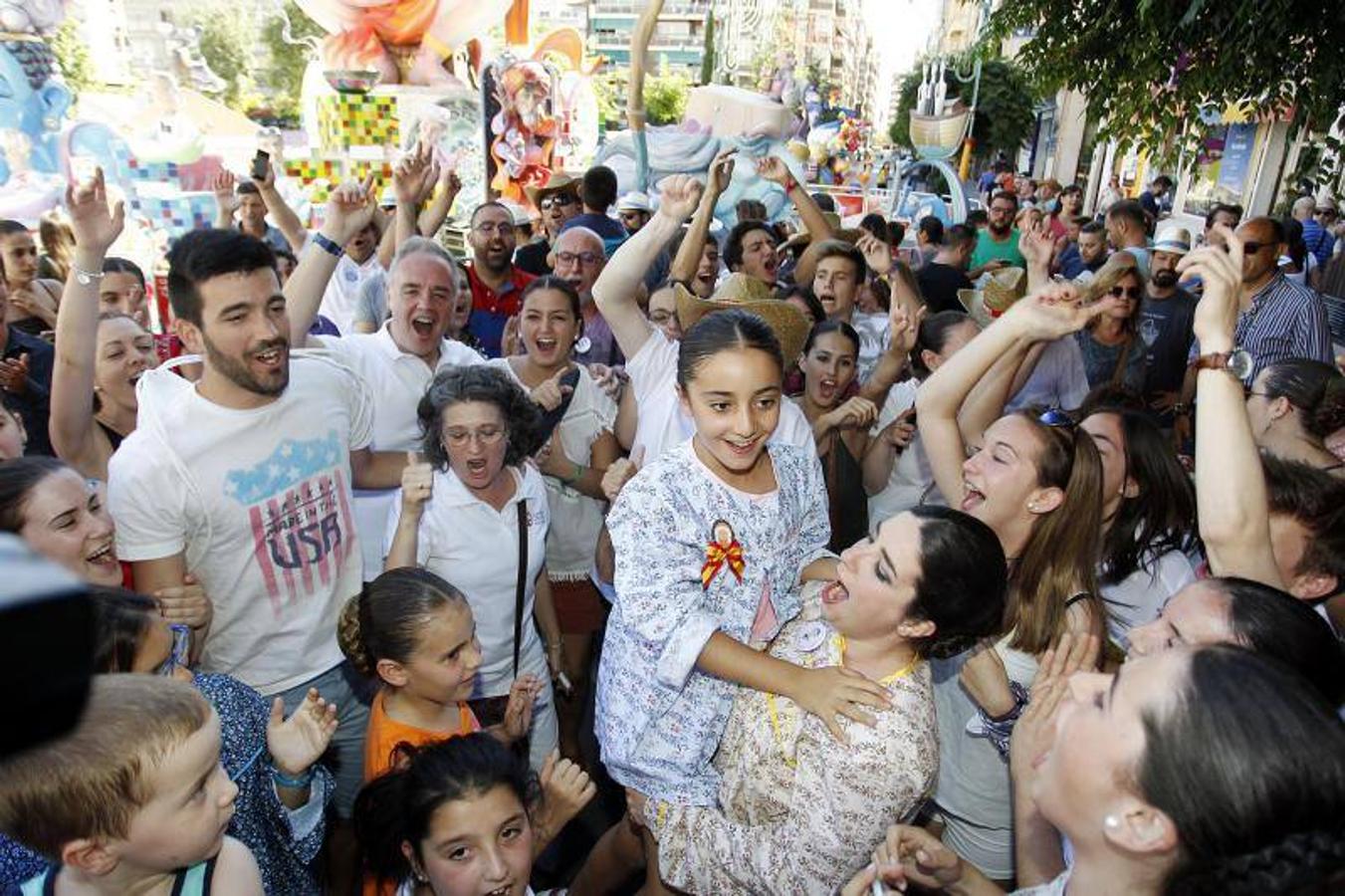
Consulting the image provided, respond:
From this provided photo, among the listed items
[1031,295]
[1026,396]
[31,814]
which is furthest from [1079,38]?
[31,814]

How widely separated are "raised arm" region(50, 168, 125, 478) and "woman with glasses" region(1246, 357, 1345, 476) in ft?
12.8

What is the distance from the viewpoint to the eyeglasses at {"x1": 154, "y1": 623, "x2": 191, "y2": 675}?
65.0 inches

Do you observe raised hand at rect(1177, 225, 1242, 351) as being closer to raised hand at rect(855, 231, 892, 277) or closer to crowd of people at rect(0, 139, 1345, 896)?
crowd of people at rect(0, 139, 1345, 896)

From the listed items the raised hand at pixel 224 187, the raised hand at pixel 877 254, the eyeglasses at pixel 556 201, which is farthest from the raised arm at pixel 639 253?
the eyeglasses at pixel 556 201

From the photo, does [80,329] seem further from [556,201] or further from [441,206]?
[556,201]

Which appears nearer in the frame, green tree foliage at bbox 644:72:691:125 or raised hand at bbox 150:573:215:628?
raised hand at bbox 150:573:215:628

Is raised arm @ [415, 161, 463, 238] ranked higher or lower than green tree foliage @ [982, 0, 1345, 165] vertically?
lower

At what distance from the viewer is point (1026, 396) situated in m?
4.15

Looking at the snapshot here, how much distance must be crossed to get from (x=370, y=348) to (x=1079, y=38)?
403 cm

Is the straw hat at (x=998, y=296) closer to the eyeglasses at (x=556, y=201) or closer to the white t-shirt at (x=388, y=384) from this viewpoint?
the white t-shirt at (x=388, y=384)

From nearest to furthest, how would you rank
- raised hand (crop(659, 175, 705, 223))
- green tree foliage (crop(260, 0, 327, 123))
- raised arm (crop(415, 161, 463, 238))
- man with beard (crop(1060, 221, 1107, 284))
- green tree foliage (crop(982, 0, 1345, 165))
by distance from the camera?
1. raised hand (crop(659, 175, 705, 223))
2. green tree foliage (crop(982, 0, 1345, 165))
3. raised arm (crop(415, 161, 463, 238))
4. man with beard (crop(1060, 221, 1107, 284))
5. green tree foliage (crop(260, 0, 327, 123))

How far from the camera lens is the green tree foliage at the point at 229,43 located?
141 ft

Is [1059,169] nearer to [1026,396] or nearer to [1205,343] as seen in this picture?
[1026,396]

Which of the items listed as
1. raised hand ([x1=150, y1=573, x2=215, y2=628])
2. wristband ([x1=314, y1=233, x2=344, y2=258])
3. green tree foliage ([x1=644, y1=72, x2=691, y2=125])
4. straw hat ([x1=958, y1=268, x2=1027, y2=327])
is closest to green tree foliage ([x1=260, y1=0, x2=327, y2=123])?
green tree foliage ([x1=644, y1=72, x2=691, y2=125])
